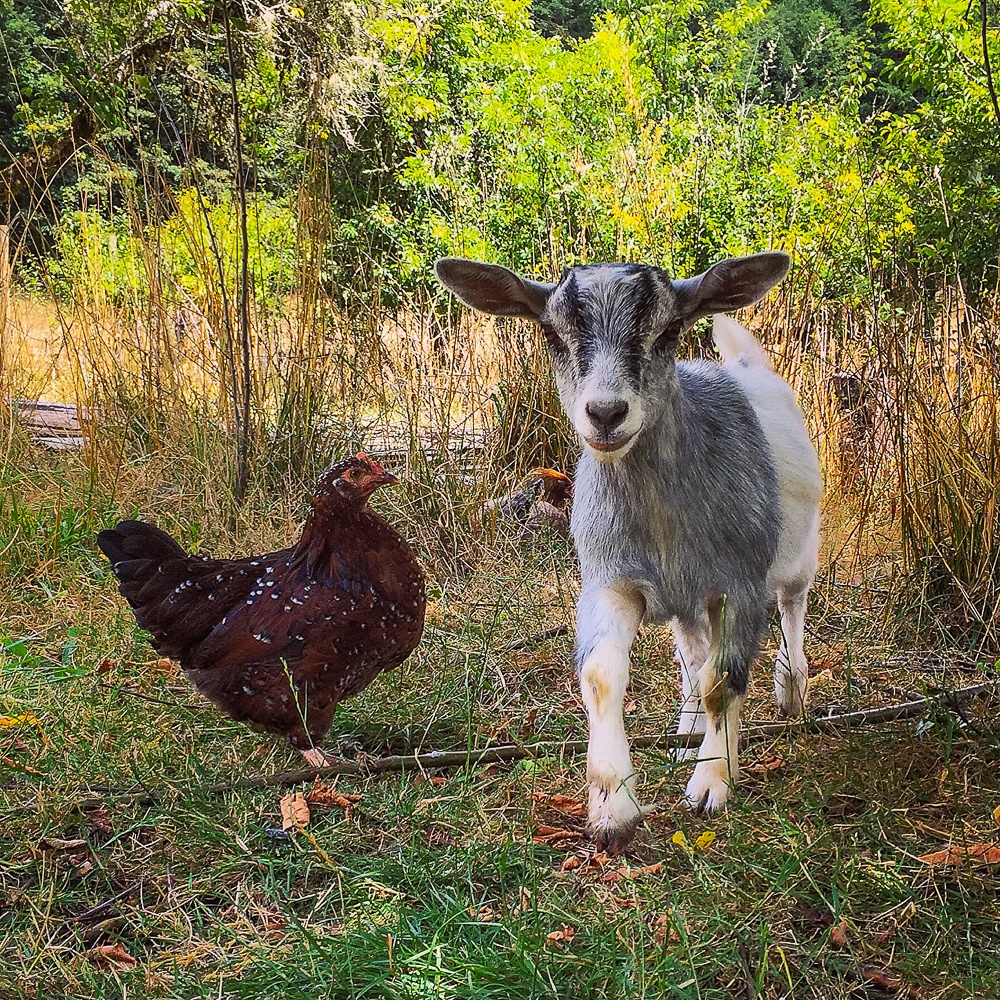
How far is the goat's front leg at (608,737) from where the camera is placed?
2.34 m

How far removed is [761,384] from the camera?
3240 mm

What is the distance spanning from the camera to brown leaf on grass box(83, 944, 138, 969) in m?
2.12

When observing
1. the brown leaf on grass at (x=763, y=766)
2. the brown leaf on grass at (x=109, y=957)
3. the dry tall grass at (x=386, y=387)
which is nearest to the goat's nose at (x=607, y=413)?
the brown leaf on grass at (x=763, y=766)

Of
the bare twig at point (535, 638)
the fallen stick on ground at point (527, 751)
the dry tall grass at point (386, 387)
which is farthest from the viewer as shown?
the dry tall grass at point (386, 387)

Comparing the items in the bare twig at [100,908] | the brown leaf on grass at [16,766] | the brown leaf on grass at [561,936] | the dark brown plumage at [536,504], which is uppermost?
the dark brown plumage at [536,504]

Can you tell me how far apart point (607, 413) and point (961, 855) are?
1.21m

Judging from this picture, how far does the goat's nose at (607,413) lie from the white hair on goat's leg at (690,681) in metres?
0.80

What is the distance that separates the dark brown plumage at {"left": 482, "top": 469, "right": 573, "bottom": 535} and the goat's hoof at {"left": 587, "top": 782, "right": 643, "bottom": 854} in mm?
2350

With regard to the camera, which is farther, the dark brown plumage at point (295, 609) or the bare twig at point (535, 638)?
the bare twig at point (535, 638)

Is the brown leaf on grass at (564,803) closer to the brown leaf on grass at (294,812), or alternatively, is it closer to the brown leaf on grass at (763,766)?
the brown leaf on grass at (763,766)

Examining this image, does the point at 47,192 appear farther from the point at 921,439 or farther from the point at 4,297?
the point at 921,439

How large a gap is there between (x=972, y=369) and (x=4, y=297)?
461 cm

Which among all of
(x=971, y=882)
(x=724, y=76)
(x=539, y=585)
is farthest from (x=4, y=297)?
(x=724, y=76)

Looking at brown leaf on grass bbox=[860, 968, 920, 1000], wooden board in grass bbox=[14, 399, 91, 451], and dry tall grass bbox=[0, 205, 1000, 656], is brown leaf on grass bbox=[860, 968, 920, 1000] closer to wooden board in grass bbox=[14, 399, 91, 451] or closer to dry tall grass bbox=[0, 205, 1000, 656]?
dry tall grass bbox=[0, 205, 1000, 656]
